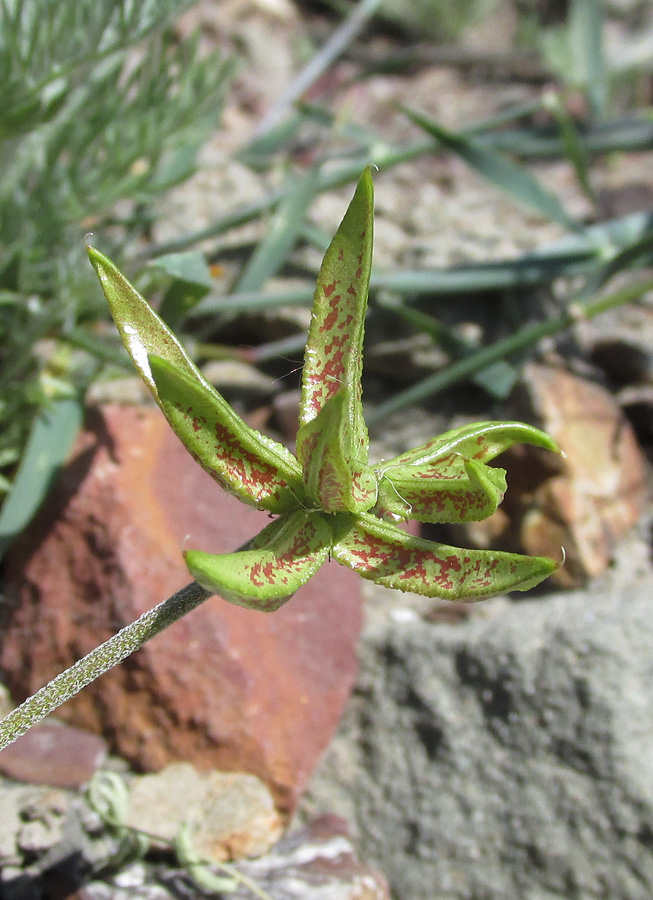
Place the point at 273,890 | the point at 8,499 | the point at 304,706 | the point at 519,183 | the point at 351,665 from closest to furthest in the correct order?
the point at 273,890 < the point at 8,499 < the point at 304,706 < the point at 351,665 < the point at 519,183

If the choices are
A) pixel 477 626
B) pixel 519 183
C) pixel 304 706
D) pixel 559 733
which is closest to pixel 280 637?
pixel 304 706

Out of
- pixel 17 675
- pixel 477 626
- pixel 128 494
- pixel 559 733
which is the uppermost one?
pixel 128 494

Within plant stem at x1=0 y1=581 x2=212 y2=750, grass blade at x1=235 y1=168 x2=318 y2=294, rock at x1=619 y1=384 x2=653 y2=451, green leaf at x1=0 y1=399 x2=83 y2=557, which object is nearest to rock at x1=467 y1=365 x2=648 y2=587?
rock at x1=619 y1=384 x2=653 y2=451

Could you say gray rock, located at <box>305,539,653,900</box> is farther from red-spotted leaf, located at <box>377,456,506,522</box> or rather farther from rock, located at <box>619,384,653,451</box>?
red-spotted leaf, located at <box>377,456,506,522</box>

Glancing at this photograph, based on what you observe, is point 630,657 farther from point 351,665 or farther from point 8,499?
point 8,499

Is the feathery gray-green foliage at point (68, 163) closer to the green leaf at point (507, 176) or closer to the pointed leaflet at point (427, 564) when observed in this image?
the green leaf at point (507, 176)

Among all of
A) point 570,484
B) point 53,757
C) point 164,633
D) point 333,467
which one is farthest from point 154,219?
point 333,467
